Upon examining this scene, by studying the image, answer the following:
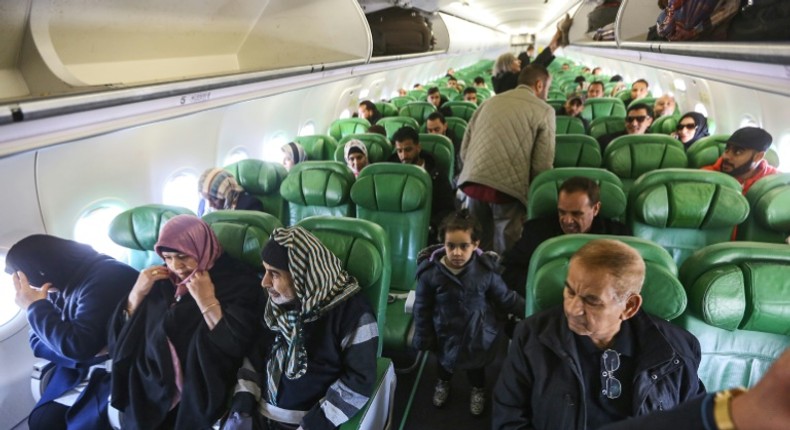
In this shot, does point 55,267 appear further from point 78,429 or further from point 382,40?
point 382,40

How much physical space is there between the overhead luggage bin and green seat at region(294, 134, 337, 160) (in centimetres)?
123

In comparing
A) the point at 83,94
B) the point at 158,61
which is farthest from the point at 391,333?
the point at 158,61

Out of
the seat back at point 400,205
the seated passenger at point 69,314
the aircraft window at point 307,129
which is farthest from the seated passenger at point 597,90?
the seated passenger at point 69,314

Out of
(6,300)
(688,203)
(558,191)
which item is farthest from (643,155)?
(6,300)

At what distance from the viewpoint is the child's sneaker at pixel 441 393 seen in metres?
2.73

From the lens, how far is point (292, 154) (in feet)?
15.6

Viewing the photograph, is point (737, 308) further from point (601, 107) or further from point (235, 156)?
point (601, 107)

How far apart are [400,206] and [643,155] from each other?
2211 millimetres

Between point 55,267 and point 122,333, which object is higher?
point 55,267

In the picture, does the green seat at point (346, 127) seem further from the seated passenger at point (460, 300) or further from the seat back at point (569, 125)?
the seated passenger at point (460, 300)

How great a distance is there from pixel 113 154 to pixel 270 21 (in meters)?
1.75

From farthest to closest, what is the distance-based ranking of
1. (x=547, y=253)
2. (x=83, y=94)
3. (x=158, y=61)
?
(x=158, y=61), (x=547, y=253), (x=83, y=94)

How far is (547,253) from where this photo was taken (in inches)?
70.1

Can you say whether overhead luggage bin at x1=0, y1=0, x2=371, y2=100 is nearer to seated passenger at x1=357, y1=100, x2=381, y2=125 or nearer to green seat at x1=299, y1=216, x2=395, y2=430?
green seat at x1=299, y1=216, x2=395, y2=430
